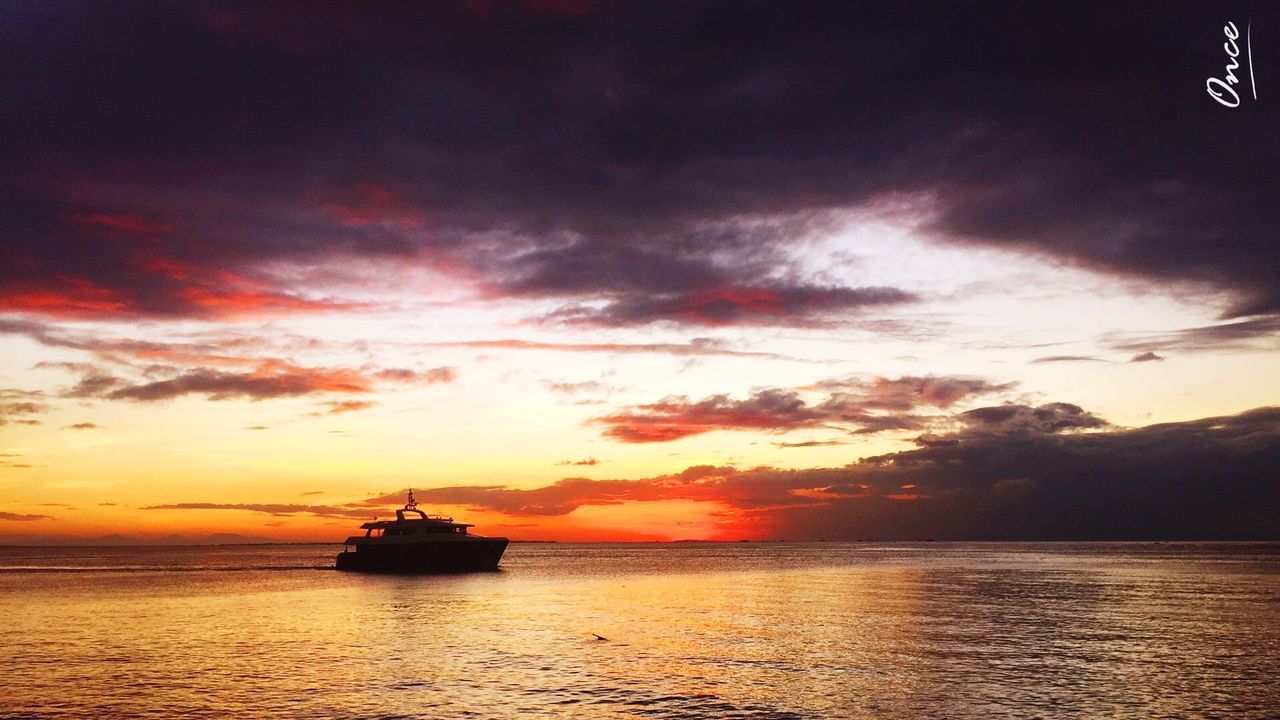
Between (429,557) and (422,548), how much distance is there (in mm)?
1430

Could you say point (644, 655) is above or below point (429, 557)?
below

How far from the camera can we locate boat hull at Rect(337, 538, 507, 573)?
107m

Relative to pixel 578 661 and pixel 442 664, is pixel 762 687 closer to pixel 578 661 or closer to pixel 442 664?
pixel 578 661

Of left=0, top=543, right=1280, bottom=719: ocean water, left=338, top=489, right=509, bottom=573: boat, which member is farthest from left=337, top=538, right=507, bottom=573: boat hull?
left=0, top=543, right=1280, bottom=719: ocean water

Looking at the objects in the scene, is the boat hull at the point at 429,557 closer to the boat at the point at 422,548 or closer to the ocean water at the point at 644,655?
the boat at the point at 422,548

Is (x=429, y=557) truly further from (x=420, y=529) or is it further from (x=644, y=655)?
(x=644, y=655)

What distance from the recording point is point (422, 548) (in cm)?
10644

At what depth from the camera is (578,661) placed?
41156 mm

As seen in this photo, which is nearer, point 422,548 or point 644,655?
point 644,655

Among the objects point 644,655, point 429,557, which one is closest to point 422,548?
point 429,557

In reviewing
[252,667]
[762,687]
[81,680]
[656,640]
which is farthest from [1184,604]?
[81,680]

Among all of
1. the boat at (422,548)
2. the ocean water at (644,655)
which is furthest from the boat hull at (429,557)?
the ocean water at (644,655)

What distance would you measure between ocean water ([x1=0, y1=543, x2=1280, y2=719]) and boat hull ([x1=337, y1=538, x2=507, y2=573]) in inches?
1001

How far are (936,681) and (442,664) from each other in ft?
67.9
